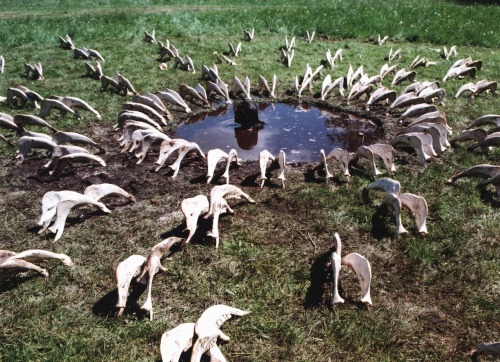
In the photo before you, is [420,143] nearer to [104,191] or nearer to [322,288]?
[322,288]

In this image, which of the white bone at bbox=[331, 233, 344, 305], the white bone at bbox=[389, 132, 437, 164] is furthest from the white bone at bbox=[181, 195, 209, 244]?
the white bone at bbox=[389, 132, 437, 164]

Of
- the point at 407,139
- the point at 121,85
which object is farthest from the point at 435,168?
the point at 121,85

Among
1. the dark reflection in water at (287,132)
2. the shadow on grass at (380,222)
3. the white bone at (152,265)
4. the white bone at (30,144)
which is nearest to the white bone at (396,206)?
the shadow on grass at (380,222)

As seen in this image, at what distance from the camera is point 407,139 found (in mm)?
4809

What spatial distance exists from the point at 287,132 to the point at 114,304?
363 cm

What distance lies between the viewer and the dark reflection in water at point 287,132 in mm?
5344

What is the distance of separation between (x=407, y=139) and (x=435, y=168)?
0.45 m

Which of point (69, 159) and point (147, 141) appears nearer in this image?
point (69, 159)

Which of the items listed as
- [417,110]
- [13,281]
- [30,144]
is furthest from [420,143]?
[30,144]

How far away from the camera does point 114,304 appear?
289 cm

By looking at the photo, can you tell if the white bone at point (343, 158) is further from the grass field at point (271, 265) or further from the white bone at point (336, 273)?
the white bone at point (336, 273)

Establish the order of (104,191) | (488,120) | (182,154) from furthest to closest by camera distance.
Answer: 1. (488,120)
2. (182,154)
3. (104,191)

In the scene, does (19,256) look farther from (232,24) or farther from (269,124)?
(232,24)

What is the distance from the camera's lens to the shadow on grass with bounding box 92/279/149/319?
282cm
